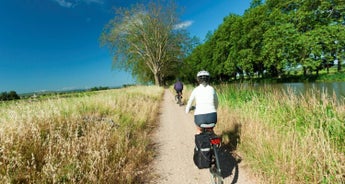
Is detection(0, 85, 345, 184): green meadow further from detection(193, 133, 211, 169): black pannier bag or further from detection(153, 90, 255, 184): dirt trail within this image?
detection(193, 133, 211, 169): black pannier bag

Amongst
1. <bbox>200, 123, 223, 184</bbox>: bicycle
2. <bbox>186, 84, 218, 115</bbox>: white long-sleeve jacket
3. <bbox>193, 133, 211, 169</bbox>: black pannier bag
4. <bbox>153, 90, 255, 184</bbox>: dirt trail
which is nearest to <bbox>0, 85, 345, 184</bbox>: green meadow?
<bbox>153, 90, 255, 184</bbox>: dirt trail

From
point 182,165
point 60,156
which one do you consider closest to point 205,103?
point 182,165

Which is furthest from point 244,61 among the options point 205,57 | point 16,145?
point 16,145

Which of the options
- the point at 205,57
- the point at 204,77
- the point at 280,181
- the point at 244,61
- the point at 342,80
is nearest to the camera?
the point at 280,181

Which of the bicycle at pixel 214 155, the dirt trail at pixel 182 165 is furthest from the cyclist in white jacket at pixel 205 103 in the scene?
the dirt trail at pixel 182 165

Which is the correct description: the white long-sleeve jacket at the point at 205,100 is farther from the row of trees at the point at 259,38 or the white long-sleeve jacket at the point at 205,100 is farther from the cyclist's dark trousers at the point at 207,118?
the row of trees at the point at 259,38

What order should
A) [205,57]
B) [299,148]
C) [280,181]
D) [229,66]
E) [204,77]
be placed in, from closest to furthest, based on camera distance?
[280,181] → [299,148] → [204,77] → [229,66] → [205,57]

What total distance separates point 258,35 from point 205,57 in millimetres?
17970

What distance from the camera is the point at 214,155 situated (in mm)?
3215

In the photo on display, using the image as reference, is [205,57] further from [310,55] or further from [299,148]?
[299,148]

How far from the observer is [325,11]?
2091 cm

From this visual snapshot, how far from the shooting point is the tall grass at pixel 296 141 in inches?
105

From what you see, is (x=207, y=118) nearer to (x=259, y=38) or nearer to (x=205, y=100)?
(x=205, y=100)

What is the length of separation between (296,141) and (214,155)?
5.06 feet
